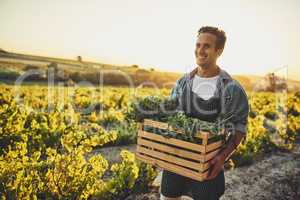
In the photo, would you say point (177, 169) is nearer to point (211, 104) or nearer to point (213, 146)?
point (213, 146)

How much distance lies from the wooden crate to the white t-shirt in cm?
42

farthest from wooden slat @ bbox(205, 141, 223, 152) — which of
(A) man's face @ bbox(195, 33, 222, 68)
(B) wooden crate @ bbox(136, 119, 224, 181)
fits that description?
(A) man's face @ bbox(195, 33, 222, 68)

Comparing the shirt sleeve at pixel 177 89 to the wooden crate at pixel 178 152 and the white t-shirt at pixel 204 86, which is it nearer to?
the white t-shirt at pixel 204 86

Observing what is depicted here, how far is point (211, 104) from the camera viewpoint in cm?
219

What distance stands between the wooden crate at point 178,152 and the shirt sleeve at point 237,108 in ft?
0.61

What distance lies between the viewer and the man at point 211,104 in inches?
80.4

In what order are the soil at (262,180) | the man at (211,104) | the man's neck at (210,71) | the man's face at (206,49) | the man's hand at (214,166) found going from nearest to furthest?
the man's hand at (214,166) → the man at (211,104) → the man's face at (206,49) → the man's neck at (210,71) → the soil at (262,180)

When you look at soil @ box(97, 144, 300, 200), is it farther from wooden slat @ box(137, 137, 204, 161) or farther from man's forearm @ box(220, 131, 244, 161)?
man's forearm @ box(220, 131, 244, 161)

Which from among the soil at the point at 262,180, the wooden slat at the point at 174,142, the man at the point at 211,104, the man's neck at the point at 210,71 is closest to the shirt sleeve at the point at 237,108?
the man at the point at 211,104

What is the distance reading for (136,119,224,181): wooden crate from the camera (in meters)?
1.85

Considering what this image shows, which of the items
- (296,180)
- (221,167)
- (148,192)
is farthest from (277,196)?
(221,167)

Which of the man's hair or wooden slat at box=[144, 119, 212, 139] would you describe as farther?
the man's hair

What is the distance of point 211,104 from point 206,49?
46 centimetres

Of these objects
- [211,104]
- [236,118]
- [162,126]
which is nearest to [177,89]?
[211,104]
